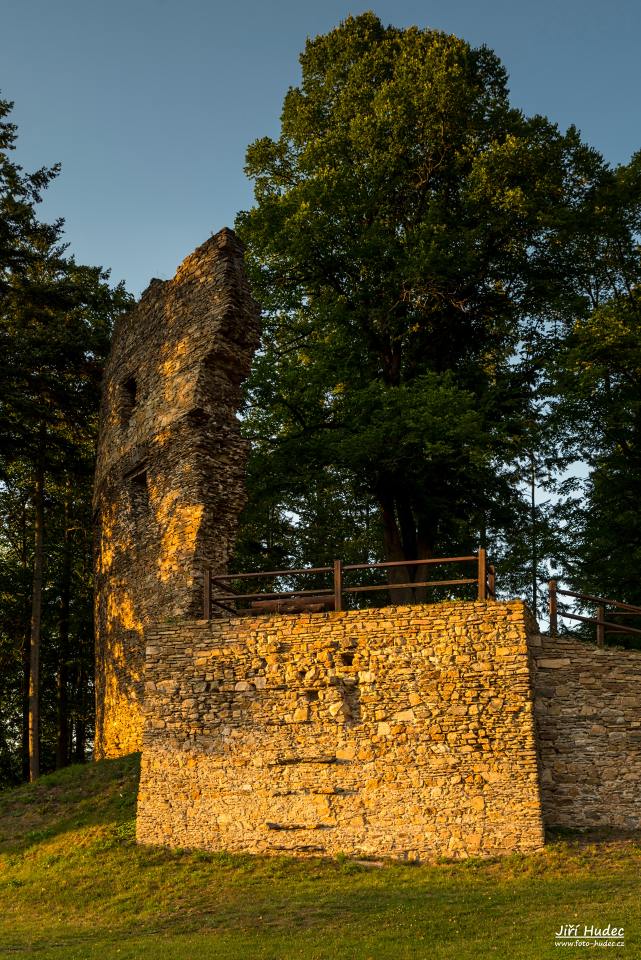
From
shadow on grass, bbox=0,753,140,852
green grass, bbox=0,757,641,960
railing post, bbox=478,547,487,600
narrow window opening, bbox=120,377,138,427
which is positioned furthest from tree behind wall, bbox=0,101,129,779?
railing post, bbox=478,547,487,600

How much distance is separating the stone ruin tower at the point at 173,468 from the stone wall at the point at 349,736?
2.42 metres

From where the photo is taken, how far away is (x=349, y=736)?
14000 mm

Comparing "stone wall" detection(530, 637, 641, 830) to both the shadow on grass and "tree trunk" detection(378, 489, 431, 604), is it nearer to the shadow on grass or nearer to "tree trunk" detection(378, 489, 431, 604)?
the shadow on grass

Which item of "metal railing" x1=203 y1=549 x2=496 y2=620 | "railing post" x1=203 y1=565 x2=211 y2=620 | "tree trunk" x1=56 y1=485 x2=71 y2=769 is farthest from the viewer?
"tree trunk" x1=56 y1=485 x2=71 y2=769

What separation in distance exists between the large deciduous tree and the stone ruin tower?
4.01 metres

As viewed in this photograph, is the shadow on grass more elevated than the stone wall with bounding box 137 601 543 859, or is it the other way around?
the stone wall with bounding box 137 601 543 859

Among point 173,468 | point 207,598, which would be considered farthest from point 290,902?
point 173,468

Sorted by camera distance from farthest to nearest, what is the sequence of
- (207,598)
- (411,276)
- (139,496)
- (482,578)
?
(411,276) → (139,496) → (207,598) → (482,578)

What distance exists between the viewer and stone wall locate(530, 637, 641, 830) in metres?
13.9

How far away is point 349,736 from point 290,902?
2.73m

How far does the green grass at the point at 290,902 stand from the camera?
33.9 ft

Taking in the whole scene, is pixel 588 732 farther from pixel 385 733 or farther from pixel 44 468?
pixel 44 468

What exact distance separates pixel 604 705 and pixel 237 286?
1081 centimetres

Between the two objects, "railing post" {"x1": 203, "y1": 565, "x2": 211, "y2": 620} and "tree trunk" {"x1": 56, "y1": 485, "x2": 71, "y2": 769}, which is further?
"tree trunk" {"x1": 56, "y1": 485, "x2": 71, "y2": 769}
